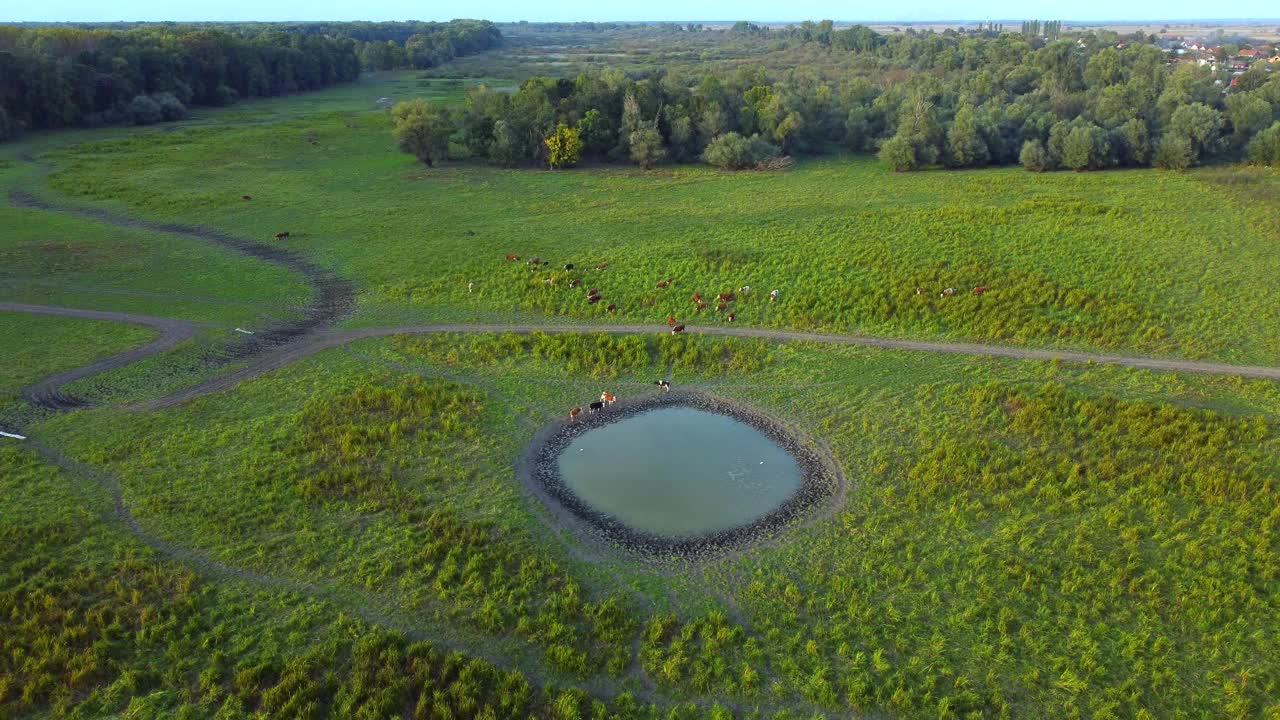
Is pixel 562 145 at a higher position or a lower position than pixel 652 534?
higher

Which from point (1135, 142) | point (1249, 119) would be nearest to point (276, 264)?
point (1135, 142)

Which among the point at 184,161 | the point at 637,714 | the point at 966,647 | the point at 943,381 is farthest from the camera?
the point at 184,161

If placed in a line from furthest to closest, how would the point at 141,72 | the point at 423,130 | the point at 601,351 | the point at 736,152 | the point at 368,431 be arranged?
the point at 141,72, the point at 736,152, the point at 423,130, the point at 601,351, the point at 368,431

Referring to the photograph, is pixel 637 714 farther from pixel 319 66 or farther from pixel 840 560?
pixel 319 66

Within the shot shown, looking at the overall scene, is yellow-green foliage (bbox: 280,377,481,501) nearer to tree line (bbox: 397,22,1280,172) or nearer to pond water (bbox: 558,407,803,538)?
pond water (bbox: 558,407,803,538)

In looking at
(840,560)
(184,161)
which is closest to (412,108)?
(184,161)

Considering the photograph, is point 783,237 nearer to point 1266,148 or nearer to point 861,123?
point 861,123

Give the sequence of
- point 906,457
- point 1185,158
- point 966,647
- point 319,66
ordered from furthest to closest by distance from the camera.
→ point 319,66, point 1185,158, point 906,457, point 966,647
